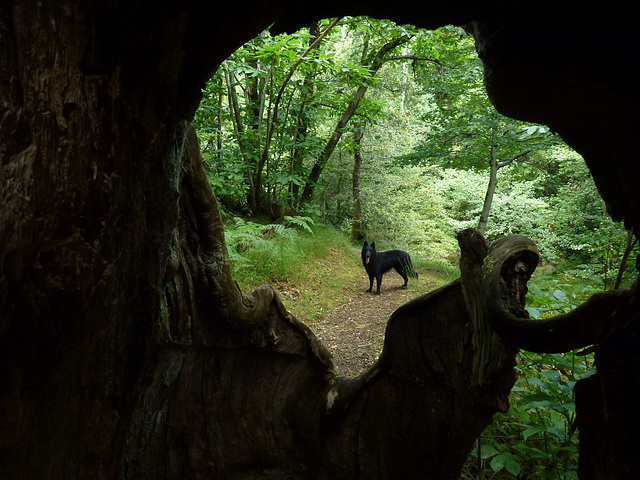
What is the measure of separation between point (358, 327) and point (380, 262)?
2968 millimetres

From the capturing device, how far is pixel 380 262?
8398 millimetres

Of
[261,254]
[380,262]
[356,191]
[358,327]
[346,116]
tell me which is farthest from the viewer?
[356,191]

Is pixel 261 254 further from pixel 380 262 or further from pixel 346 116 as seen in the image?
pixel 346 116

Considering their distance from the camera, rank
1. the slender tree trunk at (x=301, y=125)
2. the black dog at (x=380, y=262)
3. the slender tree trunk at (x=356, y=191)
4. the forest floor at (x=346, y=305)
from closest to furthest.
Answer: the forest floor at (x=346, y=305) < the slender tree trunk at (x=301, y=125) < the black dog at (x=380, y=262) < the slender tree trunk at (x=356, y=191)

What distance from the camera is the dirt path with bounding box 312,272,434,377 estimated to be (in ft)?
14.7

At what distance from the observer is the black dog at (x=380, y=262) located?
8219mm

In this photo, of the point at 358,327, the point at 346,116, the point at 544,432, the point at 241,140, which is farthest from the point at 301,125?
the point at 544,432

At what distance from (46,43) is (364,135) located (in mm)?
14418

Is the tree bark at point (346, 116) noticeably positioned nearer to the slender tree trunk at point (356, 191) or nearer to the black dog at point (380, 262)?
the black dog at point (380, 262)

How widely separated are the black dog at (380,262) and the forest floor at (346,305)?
1.49 ft

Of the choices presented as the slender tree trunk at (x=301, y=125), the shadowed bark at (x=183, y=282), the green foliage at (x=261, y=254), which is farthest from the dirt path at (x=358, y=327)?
the slender tree trunk at (x=301, y=125)

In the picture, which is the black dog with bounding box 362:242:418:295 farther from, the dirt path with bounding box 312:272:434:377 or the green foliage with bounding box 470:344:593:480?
the green foliage with bounding box 470:344:593:480

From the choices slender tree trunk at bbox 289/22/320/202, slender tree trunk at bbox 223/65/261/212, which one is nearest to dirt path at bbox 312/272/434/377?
slender tree trunk at bbox 289/22/320/202

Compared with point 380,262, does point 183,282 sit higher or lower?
lower
